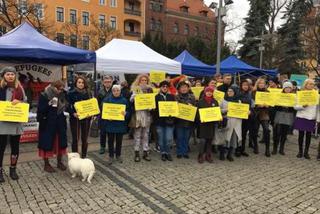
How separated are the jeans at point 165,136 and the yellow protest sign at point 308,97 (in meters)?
3.31

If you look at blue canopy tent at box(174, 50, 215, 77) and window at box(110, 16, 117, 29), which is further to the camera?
window at box(110, 16, 117, 29)

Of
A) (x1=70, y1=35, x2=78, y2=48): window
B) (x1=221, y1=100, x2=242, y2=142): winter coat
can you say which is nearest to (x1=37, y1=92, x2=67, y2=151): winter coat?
(x1=221, y1=100, x2=242, y2=142): winter coat

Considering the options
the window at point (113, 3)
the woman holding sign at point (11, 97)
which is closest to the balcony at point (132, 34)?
the window at point (113, 3)

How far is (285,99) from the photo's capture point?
27.4 feet

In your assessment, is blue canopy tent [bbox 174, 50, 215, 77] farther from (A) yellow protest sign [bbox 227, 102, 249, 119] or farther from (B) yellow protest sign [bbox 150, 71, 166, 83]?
(A) yellow protest sign [bbox 227, 102, 249, 119]

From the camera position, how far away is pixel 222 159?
26.2 ft

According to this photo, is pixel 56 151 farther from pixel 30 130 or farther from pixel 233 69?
pixel 233 69

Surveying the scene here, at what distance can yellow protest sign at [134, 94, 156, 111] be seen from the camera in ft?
24.1

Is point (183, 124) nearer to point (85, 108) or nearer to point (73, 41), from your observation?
point (85, 108)

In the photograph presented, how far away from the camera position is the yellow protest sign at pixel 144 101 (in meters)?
7.34

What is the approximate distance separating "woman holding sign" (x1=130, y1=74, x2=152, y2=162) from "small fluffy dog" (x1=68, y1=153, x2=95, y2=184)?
63.5 inches

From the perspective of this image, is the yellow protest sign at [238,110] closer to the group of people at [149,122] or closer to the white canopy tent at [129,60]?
the group of people at [149,122]

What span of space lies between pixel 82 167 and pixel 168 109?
7.82 feet

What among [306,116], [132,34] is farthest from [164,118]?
[132,34]
